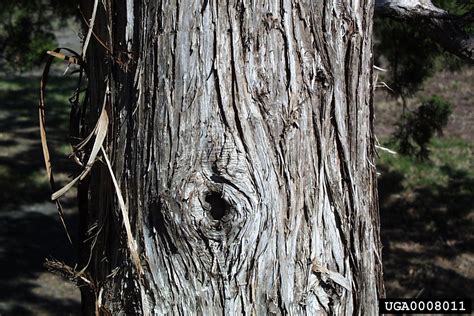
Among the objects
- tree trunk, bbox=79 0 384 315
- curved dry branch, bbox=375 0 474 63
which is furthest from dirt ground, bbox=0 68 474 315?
tree trunk, bbox=79 0 384 315

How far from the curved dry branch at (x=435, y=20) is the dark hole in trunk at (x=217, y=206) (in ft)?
4.74

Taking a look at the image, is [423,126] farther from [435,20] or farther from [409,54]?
[435,20]

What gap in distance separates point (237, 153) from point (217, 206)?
14 centimetres

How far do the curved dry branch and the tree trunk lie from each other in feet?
3.20

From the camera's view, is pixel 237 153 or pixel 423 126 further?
pixel 423 126

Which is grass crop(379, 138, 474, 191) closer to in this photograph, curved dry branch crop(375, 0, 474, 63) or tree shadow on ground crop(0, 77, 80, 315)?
tree shadow on ground crop(0, 77, 80, 315)

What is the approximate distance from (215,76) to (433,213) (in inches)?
285

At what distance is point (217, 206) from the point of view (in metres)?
1.94

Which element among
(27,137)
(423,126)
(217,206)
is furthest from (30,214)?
(217,206)

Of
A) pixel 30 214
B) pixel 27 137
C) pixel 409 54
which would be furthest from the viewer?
pixel 27 137

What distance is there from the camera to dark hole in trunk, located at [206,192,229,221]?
1934 mm

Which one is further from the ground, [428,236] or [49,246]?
[49,246]

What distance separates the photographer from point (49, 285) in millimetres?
7004

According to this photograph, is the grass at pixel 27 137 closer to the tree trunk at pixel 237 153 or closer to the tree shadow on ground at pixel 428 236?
the tree shadow on ground at pixel 428 236
